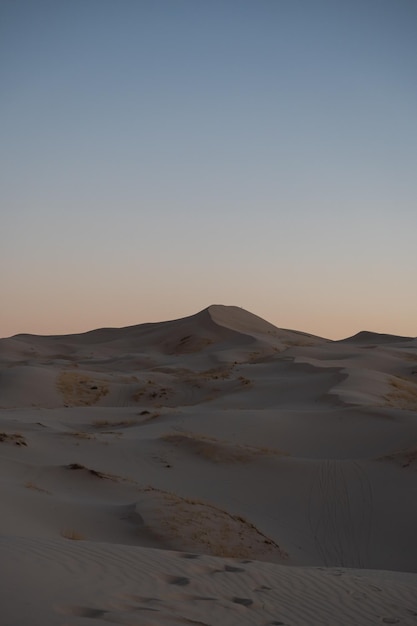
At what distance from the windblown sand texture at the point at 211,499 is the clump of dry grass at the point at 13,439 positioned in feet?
0.18

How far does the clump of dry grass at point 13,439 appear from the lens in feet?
49.0

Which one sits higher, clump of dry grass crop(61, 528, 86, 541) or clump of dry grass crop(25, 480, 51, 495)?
clump of dry grass crop(25, 480, 51, 495)

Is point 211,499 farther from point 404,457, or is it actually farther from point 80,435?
point 80,435

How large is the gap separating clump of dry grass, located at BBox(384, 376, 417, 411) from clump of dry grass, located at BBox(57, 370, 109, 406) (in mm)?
11034

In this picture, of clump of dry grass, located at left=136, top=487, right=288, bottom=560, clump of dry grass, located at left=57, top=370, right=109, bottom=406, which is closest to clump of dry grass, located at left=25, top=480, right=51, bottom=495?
clump of dry grass, located at left=136, top=487, right=288, bottom=560

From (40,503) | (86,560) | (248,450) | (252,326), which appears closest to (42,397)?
(248,450)

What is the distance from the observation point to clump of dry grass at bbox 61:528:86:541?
27.2 ft

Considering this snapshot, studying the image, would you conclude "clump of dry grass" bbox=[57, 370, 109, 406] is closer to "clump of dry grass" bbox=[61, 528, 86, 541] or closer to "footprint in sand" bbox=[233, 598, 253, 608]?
"clump of dry grass" bbox=[61, 528, 86, 541]

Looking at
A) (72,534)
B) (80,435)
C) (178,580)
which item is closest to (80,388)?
(80,435)

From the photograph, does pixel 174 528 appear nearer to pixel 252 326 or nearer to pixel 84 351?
pixel 84 351

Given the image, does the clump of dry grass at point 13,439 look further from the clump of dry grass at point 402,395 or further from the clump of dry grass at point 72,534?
the clump of dry grass at point 402,395

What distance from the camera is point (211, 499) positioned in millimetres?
13289

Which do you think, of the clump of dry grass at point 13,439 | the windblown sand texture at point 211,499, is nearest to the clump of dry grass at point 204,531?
the windblown sand texture at point 211,499

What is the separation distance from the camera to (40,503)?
33.3 feet
